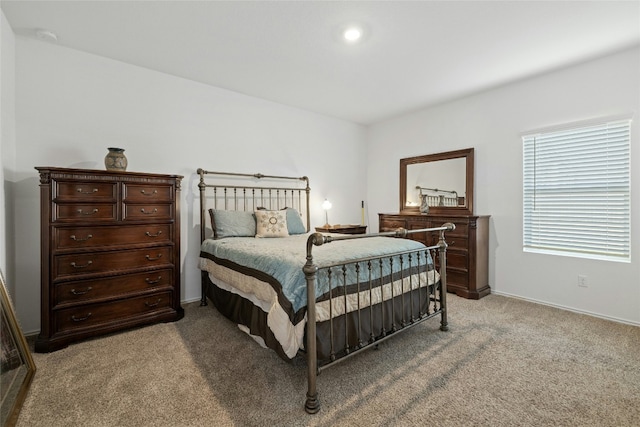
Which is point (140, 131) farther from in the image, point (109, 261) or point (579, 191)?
point (579, 191)

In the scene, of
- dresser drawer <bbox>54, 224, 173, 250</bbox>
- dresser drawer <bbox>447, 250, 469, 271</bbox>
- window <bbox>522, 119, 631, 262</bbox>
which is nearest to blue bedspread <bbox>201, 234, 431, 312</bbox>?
dresser drawer <bbox>54, 224, 173, 250</bbox>

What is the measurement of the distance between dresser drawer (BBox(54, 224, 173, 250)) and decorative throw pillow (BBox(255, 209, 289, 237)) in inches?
37.2

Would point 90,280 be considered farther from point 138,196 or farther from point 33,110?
point 33,110

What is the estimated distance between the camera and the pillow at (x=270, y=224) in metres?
3.42

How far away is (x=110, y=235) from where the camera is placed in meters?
2.61

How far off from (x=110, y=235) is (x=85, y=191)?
418mm

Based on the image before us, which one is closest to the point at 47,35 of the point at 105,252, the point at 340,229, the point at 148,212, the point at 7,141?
the point at 7,141

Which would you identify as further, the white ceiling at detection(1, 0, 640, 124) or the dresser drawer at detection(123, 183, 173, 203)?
the dresser drawer at detection(123, 183, 173, 203)

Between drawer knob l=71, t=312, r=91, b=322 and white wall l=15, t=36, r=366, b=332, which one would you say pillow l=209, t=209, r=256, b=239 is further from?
drawer knob l=71, t=312, r=91, b=322

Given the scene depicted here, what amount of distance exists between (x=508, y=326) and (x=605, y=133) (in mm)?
2233

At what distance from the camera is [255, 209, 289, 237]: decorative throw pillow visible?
11.2 ft

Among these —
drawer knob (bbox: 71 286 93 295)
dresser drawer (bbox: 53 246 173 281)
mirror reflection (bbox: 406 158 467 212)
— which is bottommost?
drawer knob (bbox: 71 286 93 295)

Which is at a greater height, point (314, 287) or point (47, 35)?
point (47, 35)

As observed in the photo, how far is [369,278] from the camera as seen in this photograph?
215 cm
